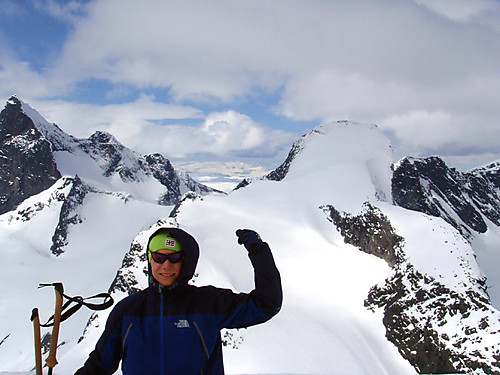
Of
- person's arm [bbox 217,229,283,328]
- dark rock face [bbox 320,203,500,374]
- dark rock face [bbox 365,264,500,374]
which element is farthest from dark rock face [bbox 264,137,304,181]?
person's arm [bbox 217,229,283,328]

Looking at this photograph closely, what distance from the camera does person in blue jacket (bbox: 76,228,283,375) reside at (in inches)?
141

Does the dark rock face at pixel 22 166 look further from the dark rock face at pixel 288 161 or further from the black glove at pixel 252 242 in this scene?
the black glove at pixel 252 242

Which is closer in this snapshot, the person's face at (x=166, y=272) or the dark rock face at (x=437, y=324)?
the person's face at (x=166, y=272)

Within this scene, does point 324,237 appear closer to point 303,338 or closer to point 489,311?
point 303,338

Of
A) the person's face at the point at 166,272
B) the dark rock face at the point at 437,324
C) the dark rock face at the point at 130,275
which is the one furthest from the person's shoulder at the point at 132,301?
the dark rock face at the point at 130,275

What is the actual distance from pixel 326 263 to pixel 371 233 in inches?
295

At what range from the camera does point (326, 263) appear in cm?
4309

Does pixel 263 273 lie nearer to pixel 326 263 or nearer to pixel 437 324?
pixel 437 324

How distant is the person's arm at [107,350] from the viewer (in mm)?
3758

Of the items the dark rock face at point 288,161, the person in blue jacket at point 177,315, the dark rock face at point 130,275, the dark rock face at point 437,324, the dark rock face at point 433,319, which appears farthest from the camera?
the dark rock face at point 288,161

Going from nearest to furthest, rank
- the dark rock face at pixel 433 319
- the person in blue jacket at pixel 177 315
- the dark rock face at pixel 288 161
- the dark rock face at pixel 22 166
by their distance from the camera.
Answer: the person in blue jacket at pixel 177 315 → the dark rock face at pixel 433 319 → the dark rock face at pixel 288 161 → the dark rock face at pixel 22 166

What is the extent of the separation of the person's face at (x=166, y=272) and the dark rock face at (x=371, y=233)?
3969 centimetres

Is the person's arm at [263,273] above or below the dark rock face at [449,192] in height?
below

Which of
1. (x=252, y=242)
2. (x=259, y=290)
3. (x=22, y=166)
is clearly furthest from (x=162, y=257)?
(x=22, y=166)
